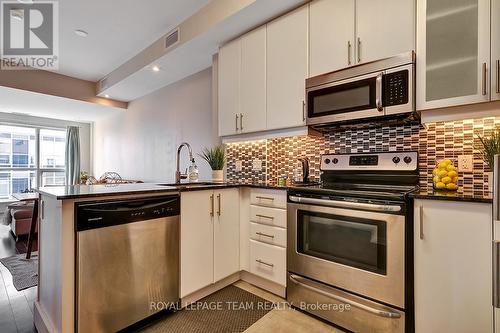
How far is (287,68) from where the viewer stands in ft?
7.34

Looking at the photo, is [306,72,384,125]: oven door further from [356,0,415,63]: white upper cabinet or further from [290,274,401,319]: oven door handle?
[290,274,401,319]: oven door handle

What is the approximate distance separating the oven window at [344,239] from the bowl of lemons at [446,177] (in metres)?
0.45

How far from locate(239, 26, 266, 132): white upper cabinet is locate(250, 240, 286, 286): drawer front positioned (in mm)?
1102

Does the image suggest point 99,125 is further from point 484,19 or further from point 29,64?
point 484,19

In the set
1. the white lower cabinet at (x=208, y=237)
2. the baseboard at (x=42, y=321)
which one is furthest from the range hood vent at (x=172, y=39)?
the baseboard at (x=42, y=321)

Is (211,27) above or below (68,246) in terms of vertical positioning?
above

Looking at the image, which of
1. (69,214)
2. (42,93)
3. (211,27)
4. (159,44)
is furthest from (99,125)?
(69,214)

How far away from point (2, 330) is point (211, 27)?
2.88 m

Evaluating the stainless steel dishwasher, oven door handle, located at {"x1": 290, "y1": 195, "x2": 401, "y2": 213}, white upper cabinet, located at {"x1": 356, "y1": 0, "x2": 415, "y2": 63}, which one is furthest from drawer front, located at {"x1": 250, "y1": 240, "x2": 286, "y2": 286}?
white upper cabinet, located at {"x1": 356, "y1": 0, "x2": 415, "y2": 63}

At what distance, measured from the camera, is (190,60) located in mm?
3258

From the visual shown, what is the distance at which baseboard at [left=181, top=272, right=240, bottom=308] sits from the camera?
202 centimetres

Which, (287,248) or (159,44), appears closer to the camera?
(287,248)

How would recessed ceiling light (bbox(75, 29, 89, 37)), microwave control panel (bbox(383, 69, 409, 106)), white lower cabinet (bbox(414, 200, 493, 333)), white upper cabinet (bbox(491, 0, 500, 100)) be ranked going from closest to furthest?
white lower cabinet (bbox(414, 200, 493, 333)), white upper cabinet (bbox(491, 0, 500, 100)), microwave control panel (bbox(383, 69, 409, 106)), recessed ceiling light (bbox(75, 29, 89, 37))

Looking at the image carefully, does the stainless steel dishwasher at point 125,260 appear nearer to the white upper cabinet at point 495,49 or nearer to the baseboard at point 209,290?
the baseboard at point 209,290
